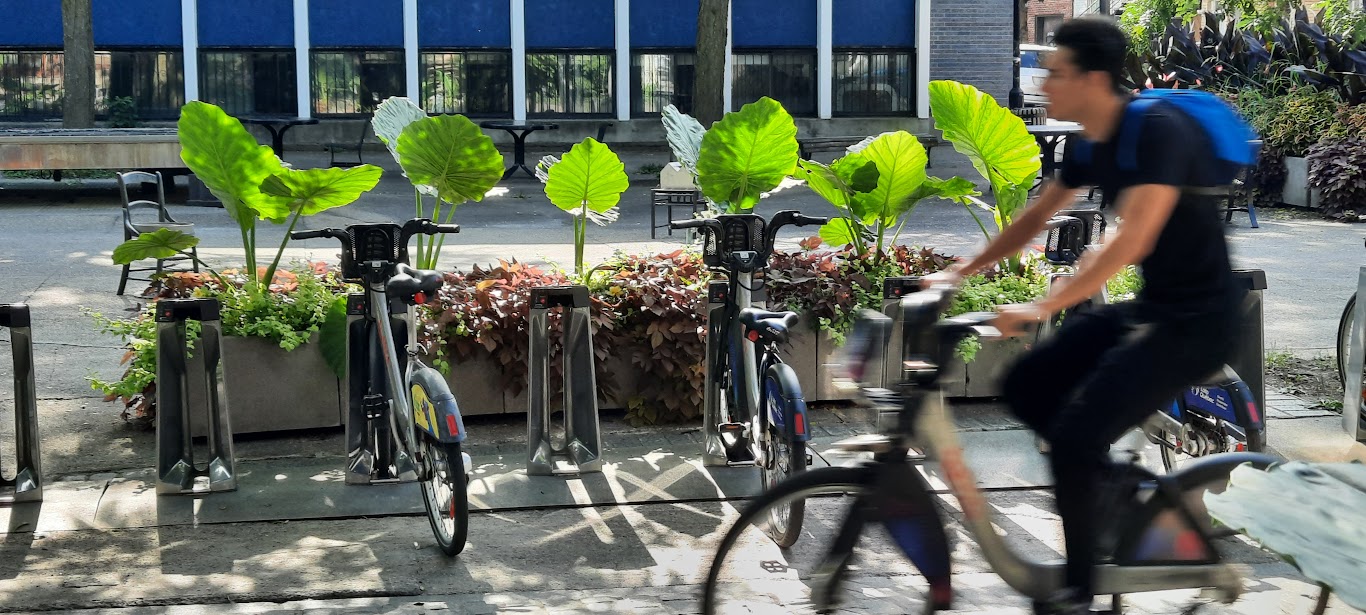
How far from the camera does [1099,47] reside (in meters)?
3.65

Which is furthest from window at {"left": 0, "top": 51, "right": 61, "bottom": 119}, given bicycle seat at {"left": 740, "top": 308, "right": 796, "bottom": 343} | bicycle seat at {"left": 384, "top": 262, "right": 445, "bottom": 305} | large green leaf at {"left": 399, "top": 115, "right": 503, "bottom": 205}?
bicycle seat at {"left": 740, "top": 308, "right": 796, "bottom": 343}

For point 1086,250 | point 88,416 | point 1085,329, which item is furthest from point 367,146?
point 1085,329

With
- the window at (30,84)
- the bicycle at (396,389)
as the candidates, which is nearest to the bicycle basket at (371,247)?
the bicycle at (396,389)

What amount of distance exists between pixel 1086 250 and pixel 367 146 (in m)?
20.9

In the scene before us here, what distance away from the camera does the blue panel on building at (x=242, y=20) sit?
24.8m

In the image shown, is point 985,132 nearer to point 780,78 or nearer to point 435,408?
point 435,408

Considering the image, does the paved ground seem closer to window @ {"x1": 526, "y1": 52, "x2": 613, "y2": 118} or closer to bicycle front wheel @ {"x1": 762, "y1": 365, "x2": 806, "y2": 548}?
bicycle front wheel @ {"x1": 762, "y1": 365, "x2": 806, "y2": 548}

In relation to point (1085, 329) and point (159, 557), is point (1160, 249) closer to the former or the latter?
point (1085, 329)

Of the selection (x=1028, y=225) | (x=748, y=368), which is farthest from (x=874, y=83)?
(x=1028, y=225)

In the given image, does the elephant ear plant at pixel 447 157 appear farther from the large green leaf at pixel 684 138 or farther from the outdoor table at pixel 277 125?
the outdoor table at pixel 277 125

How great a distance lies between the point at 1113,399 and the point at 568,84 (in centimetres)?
2322

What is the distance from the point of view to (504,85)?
2592cm

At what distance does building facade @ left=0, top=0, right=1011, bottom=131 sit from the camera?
2473 cm

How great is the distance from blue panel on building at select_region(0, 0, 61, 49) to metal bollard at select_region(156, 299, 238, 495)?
20902mm
